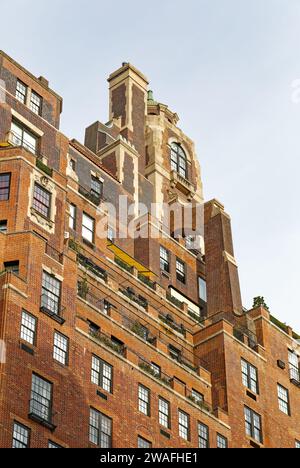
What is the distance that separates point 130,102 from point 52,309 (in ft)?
141

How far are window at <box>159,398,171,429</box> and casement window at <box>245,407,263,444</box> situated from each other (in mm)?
9125

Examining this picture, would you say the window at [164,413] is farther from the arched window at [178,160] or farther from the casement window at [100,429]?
the arched window at [178,160]

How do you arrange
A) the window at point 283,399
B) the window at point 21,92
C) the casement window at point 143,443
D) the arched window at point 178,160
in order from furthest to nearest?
the arched window at point 178,160
the window at point 283,399
the window at point 21,92
the casement window at point 143,443

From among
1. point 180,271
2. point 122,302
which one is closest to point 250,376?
point 122,302

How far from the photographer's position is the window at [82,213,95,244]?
93375mm

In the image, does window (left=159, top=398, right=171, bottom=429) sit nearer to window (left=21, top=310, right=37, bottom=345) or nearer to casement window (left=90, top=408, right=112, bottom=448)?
casement window (left=90, top=408, right=112, bottom=448)

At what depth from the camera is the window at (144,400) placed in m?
80.0

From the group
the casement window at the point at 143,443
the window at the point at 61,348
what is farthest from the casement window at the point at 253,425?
the window at the point at 61,348

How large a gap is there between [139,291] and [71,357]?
20.0m

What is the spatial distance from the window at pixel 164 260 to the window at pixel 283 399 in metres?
14.3

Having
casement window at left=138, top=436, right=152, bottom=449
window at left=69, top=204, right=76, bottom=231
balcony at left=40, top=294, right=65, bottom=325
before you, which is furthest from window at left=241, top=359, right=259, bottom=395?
balcony at left=40, top=294, right=65, bottom=325

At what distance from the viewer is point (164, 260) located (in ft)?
342
